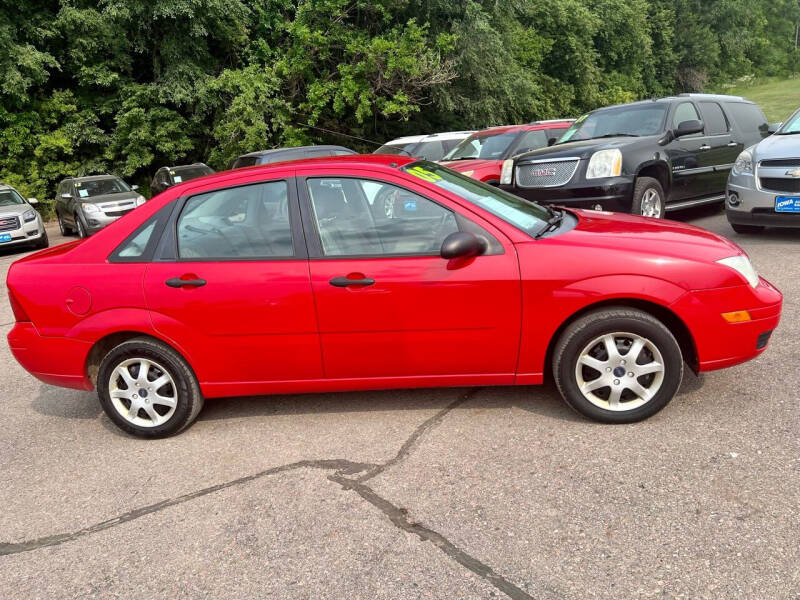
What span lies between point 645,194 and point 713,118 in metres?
2.51

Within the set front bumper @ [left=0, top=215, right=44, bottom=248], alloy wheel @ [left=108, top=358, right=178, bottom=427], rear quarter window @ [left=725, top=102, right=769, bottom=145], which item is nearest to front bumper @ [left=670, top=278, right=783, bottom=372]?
alloy wheel @ [left=108, top=358, right=178, bottom=427]

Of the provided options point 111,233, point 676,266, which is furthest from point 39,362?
point 676,266

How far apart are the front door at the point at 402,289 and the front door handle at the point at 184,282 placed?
0.67m

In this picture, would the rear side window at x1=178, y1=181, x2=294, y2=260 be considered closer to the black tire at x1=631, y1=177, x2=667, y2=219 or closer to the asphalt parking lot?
the asphalt parking lot

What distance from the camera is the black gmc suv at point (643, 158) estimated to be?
327 inches

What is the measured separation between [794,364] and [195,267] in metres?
3.85

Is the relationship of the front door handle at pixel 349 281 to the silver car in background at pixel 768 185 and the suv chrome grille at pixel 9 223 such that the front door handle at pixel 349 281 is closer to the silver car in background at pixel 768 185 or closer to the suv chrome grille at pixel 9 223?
the silver car in background at pixel 768 185

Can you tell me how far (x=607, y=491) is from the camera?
10.3 ft

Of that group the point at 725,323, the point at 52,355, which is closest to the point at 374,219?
Answer: the point at 725,323

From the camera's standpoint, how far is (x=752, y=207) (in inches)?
308

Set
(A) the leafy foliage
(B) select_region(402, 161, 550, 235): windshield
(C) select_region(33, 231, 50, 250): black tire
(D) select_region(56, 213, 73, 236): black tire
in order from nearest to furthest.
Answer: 1. (B) select_region(402, 161, 550, 235): windshield
2. (C) select_region(33, 231, 50, 250): black tire
3. (D) select_region(56, 213, 73, 236): black tire
4. (A) the leafy foliage

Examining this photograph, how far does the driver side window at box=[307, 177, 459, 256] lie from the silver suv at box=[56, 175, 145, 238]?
12257mm

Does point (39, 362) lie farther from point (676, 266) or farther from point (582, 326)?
point (676, 266)

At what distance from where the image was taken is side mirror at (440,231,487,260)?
12.0 feet
